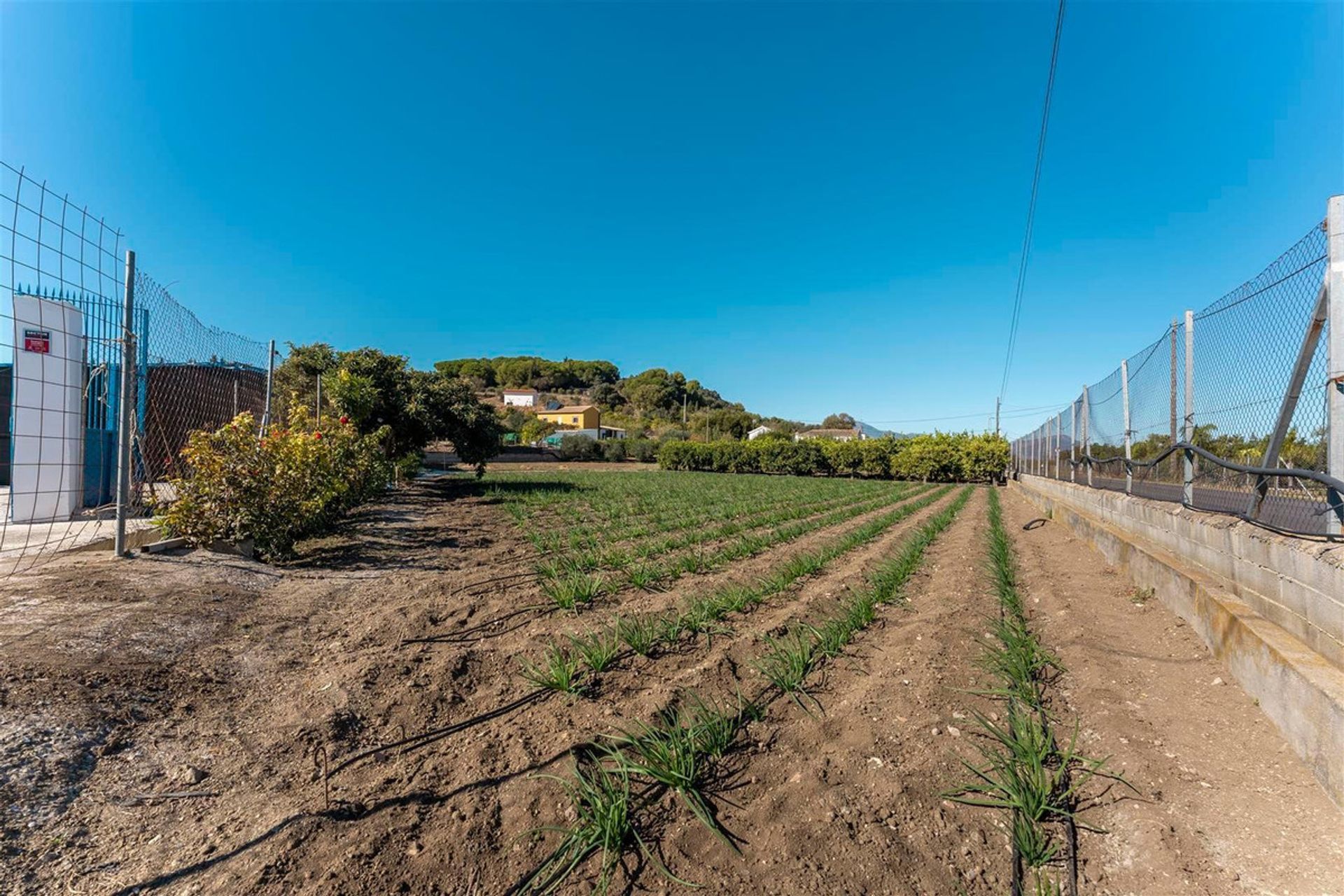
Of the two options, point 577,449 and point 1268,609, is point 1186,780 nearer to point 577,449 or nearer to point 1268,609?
point 1268,609

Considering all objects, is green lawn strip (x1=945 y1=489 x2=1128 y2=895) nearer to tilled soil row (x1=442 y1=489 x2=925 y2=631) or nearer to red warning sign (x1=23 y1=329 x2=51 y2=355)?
tilled soil row (x1=442 y1=489 x2=925 y2=631)

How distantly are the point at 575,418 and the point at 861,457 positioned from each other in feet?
138

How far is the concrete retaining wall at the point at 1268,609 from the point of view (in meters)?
2.13

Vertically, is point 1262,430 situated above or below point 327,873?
above

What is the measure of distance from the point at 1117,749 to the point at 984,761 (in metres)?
0.60

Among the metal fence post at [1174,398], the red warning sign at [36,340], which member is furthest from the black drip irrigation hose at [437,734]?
the red warning sign at [36,340]

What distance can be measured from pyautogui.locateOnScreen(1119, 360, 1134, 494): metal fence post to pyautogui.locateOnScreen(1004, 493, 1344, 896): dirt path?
306 cm

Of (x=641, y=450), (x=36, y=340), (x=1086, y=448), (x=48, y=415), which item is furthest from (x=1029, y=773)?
(x=641, y=450)

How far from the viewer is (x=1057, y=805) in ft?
6.62

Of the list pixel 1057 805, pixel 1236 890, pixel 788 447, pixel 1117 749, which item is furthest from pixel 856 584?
pixel 788 447

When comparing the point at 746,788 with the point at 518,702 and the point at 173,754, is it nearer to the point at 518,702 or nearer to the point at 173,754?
the point at 518,702

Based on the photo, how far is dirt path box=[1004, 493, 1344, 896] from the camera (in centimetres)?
172

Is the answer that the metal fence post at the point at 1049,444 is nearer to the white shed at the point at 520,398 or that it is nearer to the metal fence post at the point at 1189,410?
the metal fence post at the point at 1189,410

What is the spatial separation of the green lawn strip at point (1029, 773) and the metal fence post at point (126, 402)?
6107mm
